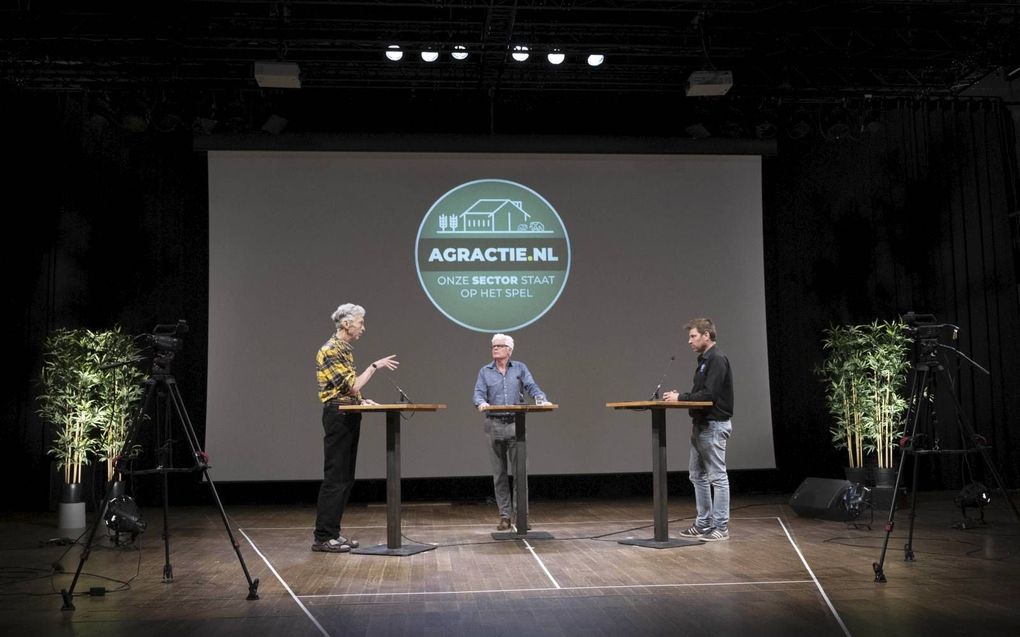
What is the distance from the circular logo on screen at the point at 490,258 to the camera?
862 cm

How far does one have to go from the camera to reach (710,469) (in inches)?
229

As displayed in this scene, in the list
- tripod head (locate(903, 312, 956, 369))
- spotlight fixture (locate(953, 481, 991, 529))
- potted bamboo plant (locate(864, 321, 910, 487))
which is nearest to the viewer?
tripod head (locate(903, 312, 956, 369))

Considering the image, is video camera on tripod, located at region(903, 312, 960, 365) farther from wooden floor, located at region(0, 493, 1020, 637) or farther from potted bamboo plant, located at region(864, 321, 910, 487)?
potted bamboo plant, located at region(864, 321, 910, 487)

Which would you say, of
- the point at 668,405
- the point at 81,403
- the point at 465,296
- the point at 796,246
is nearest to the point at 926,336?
the point at 668,405

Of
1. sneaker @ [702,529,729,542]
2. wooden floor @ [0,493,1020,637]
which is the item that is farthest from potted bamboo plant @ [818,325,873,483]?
sneaker @ [702,529,729,542]

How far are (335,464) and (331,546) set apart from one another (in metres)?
0.56

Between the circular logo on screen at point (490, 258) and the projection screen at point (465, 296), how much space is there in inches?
0.6

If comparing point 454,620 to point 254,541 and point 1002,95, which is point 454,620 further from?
point 1002,95

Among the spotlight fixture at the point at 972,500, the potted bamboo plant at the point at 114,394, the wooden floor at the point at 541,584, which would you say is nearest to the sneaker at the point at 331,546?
the wooden floor at the point at 541,584

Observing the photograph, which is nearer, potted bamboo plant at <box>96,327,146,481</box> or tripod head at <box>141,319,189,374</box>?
tripod head at <box>141,319,189,374</box>

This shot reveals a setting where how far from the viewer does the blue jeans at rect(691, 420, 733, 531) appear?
5.80m

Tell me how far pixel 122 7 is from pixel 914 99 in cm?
795

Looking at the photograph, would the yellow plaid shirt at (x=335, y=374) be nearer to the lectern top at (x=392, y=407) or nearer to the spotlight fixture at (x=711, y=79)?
the lectern top at (x=392, y=407)

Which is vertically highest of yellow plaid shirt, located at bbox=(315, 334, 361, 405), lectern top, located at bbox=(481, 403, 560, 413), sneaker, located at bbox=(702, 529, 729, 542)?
yellow plaid shirt, located at bbox=(315, 334, 361, 405)
